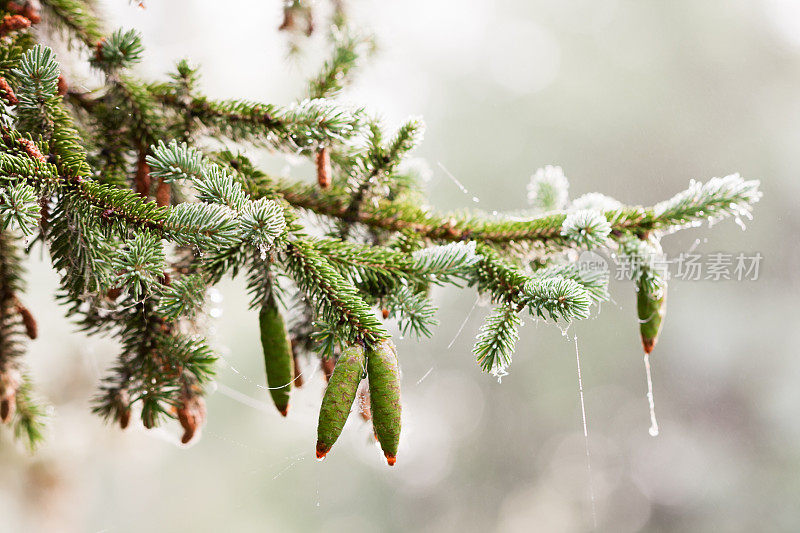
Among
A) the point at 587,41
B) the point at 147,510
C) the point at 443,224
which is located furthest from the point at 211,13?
the point at 147,510

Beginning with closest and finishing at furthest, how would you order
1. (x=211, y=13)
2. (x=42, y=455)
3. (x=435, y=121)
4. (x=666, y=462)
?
(x=42, y=455)
(x=211, y=13)
(x=666, y=462)
(x=435, y=121)

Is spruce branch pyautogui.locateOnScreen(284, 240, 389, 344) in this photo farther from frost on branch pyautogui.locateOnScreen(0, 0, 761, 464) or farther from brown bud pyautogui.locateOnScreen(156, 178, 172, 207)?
brown bud pyautogui.locateOnScreen(156, 178, 172, 207)

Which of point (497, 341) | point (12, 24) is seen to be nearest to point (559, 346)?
point (497, 341)

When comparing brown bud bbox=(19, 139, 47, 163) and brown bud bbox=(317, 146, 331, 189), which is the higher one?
brown bud bbox=(317, 146, 331, 189)

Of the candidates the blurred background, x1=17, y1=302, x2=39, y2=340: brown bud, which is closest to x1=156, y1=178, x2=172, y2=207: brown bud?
x1=17, y1=302, x2=39, y2=340: brown bud

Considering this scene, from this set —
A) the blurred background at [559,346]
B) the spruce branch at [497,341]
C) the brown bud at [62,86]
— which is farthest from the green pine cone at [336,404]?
the blurred background at [559,346]

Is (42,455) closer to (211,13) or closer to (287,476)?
(211,13)
